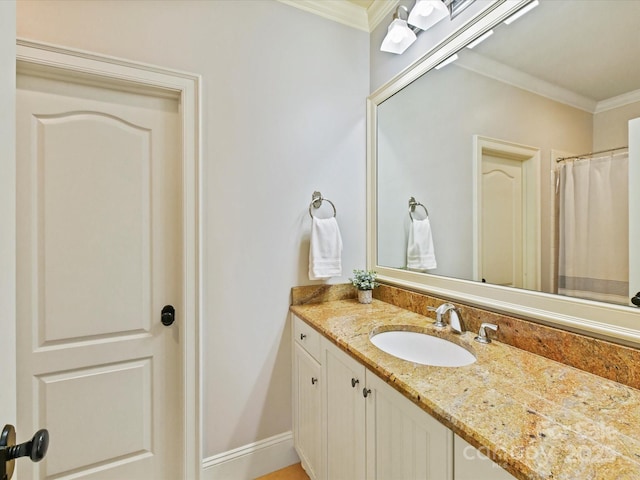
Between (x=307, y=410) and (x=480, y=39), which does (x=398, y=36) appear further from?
(x=307, y=410)

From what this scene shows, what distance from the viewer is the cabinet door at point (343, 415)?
3.46 ft

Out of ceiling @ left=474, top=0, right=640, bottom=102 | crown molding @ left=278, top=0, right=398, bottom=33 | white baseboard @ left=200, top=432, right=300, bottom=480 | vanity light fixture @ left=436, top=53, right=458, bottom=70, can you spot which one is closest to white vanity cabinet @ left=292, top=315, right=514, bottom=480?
Answer: white baseboard @ left=200, top=432, right=300, bottom=480

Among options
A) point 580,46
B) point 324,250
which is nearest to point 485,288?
point 324,250

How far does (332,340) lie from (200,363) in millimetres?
715

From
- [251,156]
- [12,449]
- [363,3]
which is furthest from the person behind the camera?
[363,3]

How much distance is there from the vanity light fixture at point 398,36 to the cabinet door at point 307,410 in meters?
1.72

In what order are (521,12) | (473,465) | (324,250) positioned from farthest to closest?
(324,250) → (521,12) → (473,465)

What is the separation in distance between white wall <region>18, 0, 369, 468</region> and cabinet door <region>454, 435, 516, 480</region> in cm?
112

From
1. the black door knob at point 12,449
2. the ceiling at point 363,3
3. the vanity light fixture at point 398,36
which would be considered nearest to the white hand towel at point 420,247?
the vanity light fixture at point 398,36

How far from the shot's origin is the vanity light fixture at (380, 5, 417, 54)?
1.55 meters

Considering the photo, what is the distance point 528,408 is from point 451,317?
565mm

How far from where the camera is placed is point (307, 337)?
58.5 inches

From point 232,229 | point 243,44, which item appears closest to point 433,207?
point 232,229

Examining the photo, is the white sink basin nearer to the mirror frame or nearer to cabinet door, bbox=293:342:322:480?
the mirror frame
